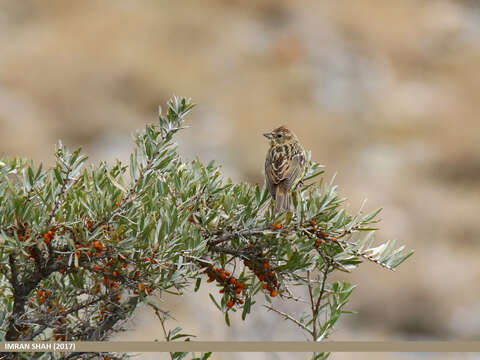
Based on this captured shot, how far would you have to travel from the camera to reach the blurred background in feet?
45.3

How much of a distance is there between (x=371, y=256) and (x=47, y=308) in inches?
51.8

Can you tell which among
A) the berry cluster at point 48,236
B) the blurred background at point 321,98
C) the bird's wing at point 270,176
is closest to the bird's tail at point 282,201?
the bird's wing at point 270,176

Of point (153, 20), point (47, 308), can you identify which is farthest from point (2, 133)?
point (47, 308)

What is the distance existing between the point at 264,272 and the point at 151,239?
0.51 m

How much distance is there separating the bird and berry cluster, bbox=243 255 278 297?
1.80ft

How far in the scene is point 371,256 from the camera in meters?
2.71

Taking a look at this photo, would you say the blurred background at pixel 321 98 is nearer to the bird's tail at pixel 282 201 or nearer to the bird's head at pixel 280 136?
the bird's head at pixel 280 136

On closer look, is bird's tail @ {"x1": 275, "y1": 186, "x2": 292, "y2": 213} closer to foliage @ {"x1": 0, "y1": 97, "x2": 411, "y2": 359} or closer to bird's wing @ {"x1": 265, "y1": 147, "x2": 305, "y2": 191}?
foliage @ {"x1": 0, "y1": 97, "x2": 411, "y2": 359}

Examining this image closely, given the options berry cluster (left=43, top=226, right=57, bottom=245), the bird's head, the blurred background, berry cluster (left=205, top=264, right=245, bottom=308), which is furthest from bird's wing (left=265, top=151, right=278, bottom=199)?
the blurred background

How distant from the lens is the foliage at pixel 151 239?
244cm

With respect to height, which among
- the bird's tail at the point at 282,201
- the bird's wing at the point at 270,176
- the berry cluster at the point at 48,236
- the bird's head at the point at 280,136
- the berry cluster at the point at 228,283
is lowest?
the berry cluster at the point at 228,283

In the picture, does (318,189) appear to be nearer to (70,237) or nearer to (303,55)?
(70,237)

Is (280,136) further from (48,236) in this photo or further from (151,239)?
(48,236)

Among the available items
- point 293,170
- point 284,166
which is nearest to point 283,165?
point 284,166
